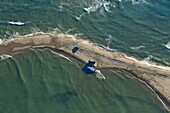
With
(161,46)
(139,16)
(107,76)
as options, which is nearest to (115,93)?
(107,76)

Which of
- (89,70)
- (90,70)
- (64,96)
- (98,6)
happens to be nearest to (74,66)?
(89,70)

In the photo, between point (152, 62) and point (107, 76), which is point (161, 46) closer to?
point (152, 62)

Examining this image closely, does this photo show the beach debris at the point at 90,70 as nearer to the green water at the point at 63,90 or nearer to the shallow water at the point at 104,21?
the green water at the point at 63,90

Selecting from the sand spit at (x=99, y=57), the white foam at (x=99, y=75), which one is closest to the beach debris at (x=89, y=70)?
the white foam at (x=99, y=75)

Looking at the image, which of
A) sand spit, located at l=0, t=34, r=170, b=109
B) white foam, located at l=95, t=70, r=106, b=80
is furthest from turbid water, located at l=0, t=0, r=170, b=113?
sand spit, located at l=0, t=34, r=170, b=109

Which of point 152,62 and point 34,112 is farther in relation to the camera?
point 152,62

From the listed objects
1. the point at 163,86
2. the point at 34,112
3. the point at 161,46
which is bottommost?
the point at 34,112

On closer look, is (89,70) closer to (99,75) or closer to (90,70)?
(90,70)
